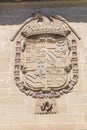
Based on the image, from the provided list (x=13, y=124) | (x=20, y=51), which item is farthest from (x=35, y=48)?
(x=13, y=124)

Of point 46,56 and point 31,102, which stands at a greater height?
point 46,56

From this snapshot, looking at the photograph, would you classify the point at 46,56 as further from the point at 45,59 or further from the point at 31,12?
the point at 31,12

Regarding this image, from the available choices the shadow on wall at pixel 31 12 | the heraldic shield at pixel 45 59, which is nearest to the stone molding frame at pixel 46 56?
the heraldic shield at pixel 45 59

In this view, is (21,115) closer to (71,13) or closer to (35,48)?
(35,48)

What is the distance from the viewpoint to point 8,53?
7.04 m

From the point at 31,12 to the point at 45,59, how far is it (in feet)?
3.14

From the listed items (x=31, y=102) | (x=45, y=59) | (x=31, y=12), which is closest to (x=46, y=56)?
(x=45, y=59)

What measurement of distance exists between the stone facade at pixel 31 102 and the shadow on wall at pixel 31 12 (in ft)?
0.28

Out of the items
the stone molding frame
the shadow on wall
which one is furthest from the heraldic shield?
the shadow on wall

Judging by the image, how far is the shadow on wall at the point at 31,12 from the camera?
289 inches

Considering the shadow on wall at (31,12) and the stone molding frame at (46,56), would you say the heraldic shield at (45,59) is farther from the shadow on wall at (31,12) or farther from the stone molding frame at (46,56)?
the shadow on wall at (31,12)

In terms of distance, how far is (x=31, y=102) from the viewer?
656 cm

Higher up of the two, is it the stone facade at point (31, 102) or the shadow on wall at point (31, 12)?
the shadow on wall at point (31, 12)

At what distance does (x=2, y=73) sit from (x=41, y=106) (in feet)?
2.68
